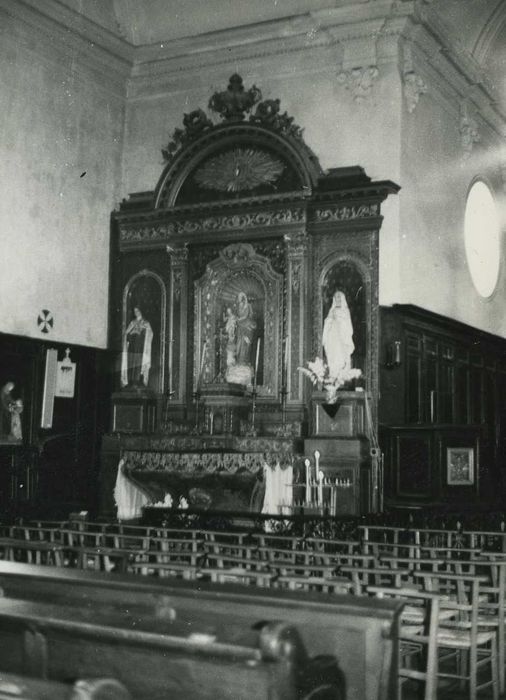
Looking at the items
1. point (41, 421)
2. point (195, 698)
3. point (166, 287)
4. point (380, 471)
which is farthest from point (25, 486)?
point (195, 698)

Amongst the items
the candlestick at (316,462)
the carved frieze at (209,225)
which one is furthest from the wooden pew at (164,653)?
the carved frieze at (209,225)

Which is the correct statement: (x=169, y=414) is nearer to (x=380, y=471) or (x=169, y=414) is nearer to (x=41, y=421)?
(x=41, y=421)

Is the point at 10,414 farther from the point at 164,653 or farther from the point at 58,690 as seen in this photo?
the point at 58,690

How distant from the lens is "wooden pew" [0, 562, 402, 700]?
3609 millimetres

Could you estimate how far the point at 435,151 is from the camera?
16.3 m

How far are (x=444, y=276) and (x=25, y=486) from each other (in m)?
8.13

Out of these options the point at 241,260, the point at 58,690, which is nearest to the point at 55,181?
the point at 241,260

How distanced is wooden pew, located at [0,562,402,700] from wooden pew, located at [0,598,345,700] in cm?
6

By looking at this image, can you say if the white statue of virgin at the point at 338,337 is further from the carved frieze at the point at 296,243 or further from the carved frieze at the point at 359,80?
the carved frieze at the point at 359,80

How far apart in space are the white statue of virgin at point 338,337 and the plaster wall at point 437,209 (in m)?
0.94

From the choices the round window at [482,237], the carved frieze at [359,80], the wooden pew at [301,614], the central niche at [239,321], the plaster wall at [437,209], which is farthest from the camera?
the round window at [482,237]

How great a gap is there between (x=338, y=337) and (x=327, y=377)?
657mm

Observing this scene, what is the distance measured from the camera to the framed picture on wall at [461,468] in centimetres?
1255

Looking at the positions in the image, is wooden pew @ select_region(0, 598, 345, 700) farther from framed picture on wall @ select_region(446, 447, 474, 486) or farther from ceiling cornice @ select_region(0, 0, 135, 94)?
ceiling cornice @ select_region(0, 0, 135, 94)
